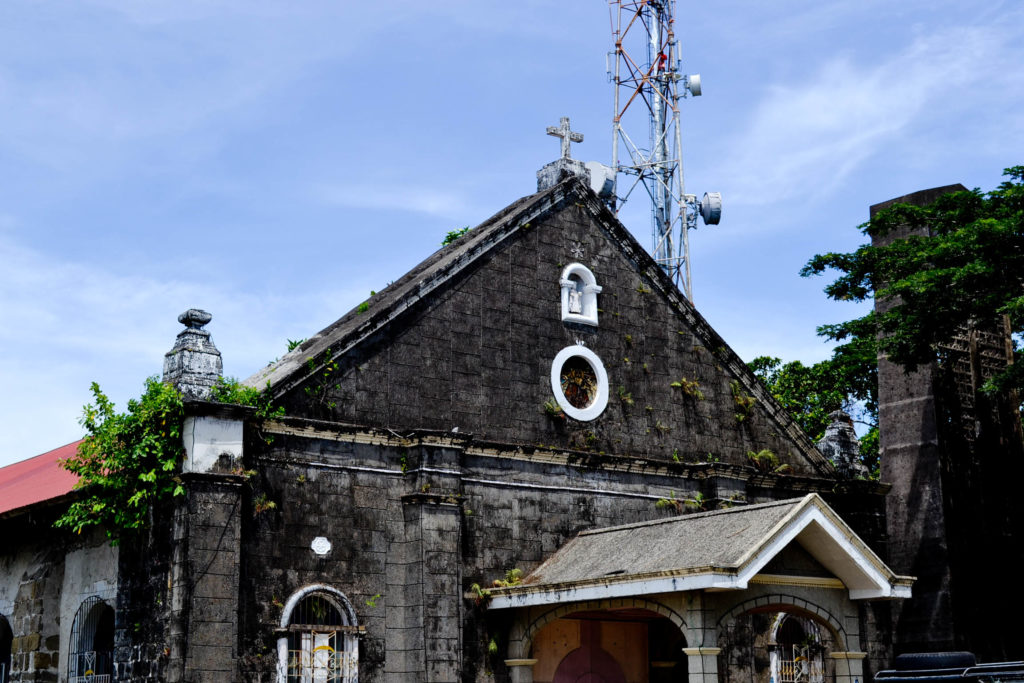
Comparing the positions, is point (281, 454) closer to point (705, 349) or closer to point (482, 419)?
point (482, 419)

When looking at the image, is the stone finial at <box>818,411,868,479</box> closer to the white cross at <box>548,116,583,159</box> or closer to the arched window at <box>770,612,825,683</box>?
the arched window at <box>770,612,825,683</box>

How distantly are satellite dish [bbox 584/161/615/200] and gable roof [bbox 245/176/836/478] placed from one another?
0.83m

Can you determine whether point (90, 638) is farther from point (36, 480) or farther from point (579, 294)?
point (579, 294)

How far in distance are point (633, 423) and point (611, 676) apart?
4.14 meters

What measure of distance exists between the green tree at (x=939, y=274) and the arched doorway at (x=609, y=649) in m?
7.00

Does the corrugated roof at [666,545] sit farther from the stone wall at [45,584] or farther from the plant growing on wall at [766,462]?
the stone wall at [45,584]

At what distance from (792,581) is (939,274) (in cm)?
814

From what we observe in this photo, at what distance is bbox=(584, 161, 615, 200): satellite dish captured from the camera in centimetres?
2202

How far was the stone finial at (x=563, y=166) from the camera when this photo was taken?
2130 centimetres

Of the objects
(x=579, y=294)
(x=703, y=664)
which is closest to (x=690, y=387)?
(x=579, y=294)

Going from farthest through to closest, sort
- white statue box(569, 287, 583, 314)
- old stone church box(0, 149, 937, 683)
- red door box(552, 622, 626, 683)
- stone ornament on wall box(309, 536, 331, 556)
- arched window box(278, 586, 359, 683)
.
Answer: white statue box(569, 287, 583, 314) < red door box(552, 622, 626, 683) < stone ornament on wall box(309, 536, 331, 556) < arched window box(278, 586, 359, 683) < old stone church box(0, 149, 937, 683)

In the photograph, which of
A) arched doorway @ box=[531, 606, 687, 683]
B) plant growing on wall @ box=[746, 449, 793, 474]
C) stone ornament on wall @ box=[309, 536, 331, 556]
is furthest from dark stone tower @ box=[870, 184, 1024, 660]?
stone ornament on wall @ box=[309, 536, 331, 556]

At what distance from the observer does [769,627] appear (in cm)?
2027

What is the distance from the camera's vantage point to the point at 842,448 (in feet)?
76.0
